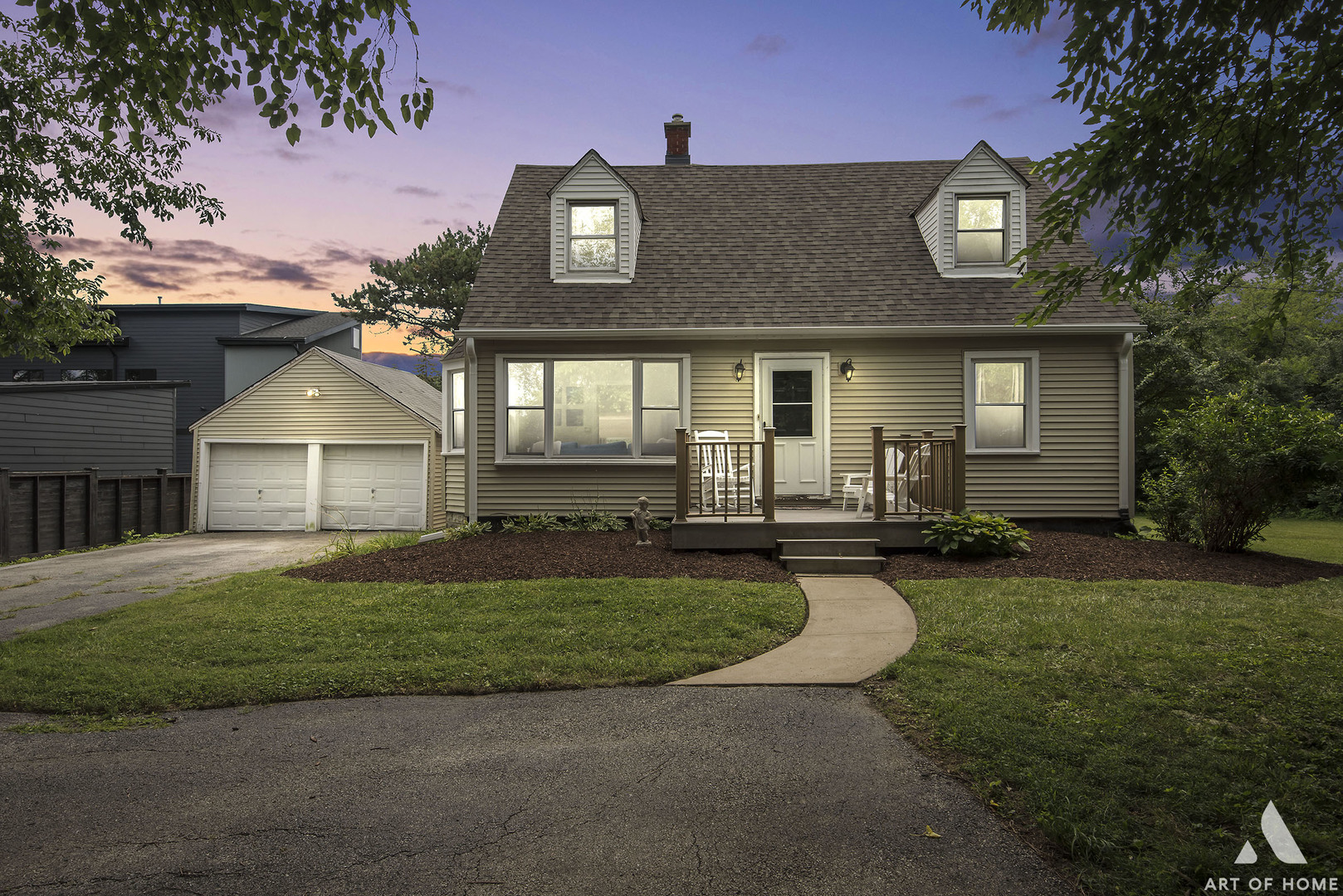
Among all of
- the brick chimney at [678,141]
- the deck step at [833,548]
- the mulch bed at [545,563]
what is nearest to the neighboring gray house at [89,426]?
the mulch bed at [545,563]

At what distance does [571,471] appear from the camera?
11.0 metres

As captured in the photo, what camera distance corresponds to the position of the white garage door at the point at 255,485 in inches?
636

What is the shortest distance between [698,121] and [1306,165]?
1255 centimetres

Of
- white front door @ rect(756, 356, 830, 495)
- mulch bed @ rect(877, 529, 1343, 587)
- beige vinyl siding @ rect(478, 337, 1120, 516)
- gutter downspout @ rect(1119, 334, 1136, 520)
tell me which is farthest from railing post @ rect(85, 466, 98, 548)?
gutter downspout @ rect(1119, 334, 1136, 520)

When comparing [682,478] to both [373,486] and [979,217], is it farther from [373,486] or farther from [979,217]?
[373,486]

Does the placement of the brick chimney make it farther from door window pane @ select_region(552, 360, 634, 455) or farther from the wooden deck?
the wooden deck

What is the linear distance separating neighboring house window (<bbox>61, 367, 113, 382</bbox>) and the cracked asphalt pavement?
86.1ft

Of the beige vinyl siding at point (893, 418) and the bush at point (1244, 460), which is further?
the beige vinyl siding at point (893, 418)

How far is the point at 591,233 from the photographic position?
11664mm

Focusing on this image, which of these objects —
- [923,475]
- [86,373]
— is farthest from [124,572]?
[86,373]

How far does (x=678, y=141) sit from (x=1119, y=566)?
37.1ft

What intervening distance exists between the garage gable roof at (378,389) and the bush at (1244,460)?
14290mm

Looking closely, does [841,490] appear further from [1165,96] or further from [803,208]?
[1165,96]

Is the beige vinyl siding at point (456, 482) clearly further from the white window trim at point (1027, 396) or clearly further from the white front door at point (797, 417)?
the white window trim at point (1027, 396)
